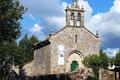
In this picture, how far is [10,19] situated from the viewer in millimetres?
39344

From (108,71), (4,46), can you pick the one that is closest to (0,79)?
(4,46)

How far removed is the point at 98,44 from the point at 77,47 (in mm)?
4044

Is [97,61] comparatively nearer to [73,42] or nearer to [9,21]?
[73,42]

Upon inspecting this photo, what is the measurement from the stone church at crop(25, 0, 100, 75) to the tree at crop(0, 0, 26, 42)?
67.1ft

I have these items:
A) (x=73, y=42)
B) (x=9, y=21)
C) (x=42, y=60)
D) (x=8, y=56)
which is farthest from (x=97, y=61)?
(x=9, y=21)

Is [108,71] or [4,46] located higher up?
[4,46]

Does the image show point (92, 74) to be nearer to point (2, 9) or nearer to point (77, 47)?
point (2, 9)

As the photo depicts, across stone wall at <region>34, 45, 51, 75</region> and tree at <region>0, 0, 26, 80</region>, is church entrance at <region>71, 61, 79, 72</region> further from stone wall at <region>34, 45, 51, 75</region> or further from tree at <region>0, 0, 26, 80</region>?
tree at <region>0, 0, 26, 80</region>

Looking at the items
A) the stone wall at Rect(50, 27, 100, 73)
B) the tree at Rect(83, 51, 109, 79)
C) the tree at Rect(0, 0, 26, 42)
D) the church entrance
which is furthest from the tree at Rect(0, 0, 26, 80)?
the church entrance

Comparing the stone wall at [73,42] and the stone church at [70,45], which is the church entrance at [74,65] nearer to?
the stone church at [70,45]

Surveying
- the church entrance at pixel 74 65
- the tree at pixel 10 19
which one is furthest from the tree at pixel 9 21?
the church entrance at pixel 74 65

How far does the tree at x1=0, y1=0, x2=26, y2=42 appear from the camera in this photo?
3875cm

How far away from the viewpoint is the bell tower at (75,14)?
62125 mm

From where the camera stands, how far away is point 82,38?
209ft
